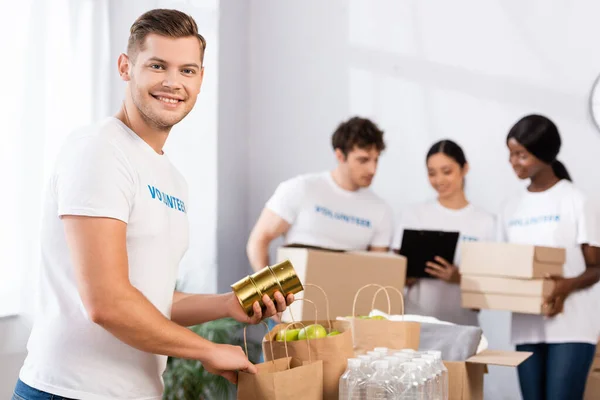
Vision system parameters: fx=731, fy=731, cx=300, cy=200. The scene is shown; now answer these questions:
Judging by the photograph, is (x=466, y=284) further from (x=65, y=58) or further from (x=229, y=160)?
(x=65, y=58)

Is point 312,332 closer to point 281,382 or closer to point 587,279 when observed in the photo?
point 281,382

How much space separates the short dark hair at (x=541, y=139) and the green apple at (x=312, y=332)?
2.13 m

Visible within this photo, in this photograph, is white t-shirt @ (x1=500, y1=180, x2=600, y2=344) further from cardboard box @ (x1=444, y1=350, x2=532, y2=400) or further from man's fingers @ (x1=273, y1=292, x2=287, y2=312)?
man's fingers @ (x1=273, y1=292, x2=287, y2=312)

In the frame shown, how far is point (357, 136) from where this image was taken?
3.47 m

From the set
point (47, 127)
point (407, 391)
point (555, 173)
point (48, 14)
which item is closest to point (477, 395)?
point (407, 391)

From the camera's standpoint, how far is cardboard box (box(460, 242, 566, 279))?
10.1 ft

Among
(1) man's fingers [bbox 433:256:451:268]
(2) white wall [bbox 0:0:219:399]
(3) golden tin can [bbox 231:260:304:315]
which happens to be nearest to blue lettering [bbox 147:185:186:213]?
(3) golden tin can [bbox 231:260:304:315]

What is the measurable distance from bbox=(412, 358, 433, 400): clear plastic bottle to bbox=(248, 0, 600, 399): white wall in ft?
8.76

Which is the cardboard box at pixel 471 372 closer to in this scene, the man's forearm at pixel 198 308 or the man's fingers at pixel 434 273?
the man's forearm at pixel 198 308

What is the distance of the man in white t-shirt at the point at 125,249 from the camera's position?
1.24 meters

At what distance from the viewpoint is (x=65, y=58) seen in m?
3.55

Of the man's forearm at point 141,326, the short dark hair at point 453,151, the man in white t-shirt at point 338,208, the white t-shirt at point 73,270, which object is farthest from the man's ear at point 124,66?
the short dark hair at point 453,151

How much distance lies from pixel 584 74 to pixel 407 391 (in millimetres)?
2944

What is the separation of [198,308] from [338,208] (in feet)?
6.41
